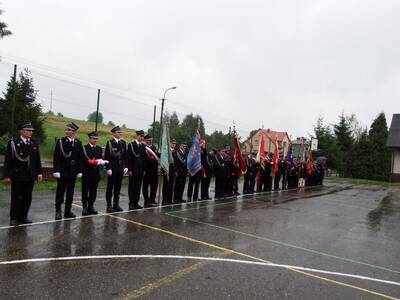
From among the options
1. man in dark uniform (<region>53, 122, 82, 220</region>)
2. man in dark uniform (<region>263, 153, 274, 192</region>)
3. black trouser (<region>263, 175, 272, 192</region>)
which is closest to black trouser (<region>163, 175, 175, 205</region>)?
man in dark uniform (<region>53, 122, 82, 220</region>)

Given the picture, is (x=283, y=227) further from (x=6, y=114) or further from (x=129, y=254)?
(x=6, y=114)

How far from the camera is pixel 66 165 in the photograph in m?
8.27

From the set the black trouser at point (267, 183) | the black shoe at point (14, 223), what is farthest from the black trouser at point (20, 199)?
the black trouser at point (267, 183)

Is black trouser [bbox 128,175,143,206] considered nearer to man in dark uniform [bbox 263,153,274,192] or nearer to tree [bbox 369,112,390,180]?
man in dark uniform [bbox 263,153,274,192]

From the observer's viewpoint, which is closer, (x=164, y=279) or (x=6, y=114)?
(x=164, y=279)

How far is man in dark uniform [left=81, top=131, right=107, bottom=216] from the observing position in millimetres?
8797

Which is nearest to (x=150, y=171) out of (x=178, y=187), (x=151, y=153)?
(x=151, y=153)

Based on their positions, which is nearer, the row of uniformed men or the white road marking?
the white road marking

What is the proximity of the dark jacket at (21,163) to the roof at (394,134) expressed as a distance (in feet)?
126

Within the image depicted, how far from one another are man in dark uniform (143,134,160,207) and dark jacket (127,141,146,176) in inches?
9.4

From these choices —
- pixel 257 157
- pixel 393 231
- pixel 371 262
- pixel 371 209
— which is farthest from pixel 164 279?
pixel 257 157

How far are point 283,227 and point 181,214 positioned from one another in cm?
236

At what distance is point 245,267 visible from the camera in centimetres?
555

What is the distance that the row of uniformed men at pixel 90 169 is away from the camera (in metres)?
7.48
